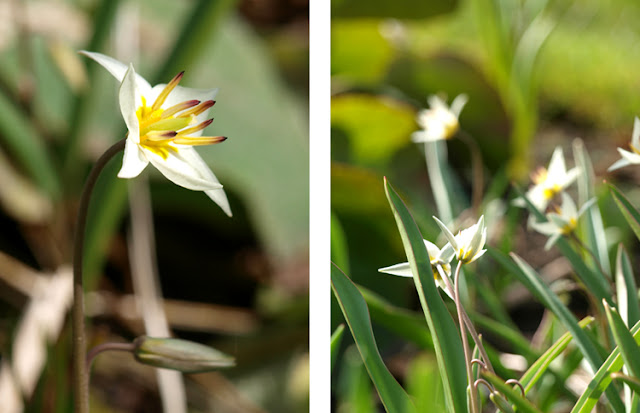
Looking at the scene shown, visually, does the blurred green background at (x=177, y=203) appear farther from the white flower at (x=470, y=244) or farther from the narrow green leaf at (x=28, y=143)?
the white flower at (x=470, y=244)

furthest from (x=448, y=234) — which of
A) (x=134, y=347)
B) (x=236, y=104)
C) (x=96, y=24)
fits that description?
(x=236, y=104)

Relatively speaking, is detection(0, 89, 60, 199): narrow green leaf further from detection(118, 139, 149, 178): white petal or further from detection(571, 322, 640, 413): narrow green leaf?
detection(571, 322, 640, 413): narrow green leaf

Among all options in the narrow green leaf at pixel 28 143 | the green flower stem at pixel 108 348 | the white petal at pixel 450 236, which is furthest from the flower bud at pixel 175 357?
the narrow green leaf at pixel 28 143

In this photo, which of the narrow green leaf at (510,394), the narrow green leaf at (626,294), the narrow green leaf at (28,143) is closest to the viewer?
the narrow green leaf at (510,394)

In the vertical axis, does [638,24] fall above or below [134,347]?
above

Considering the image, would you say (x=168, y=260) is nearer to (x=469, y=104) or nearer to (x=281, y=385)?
(x=281, y=385)

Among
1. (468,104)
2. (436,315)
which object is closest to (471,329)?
(436,315)
